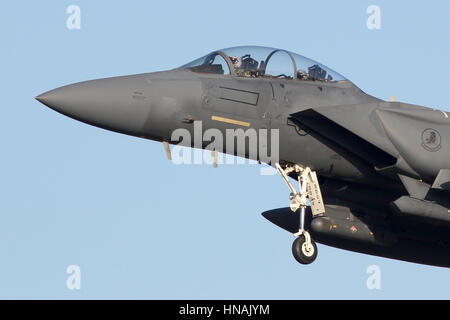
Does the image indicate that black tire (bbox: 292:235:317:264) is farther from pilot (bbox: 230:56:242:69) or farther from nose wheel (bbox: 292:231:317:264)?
pilot (bbox: 230:56:242:69)

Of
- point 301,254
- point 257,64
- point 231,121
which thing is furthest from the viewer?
point 257,64

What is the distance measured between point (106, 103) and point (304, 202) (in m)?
4.28

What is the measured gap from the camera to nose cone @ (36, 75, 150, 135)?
1941 centimetres

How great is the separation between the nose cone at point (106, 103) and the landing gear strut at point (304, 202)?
121 inches

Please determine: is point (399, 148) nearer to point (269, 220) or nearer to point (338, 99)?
point (338, 99)

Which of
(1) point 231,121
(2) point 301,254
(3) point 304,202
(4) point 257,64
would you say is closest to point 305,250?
(2) point 301,254

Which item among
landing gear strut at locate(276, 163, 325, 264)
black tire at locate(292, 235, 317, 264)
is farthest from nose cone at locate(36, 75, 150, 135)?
black tire at locate(292, 235, 317, 264)

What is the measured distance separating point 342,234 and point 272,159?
7.51 ft

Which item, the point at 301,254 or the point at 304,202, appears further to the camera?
the point at 304,202

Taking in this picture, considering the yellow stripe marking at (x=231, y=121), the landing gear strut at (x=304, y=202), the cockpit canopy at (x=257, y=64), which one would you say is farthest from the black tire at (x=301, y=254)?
the cockpit canopy at (x=257, y=64)

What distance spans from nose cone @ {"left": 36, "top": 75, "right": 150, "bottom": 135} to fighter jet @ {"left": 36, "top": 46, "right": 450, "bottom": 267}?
2 cm

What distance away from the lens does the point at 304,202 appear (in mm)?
21062

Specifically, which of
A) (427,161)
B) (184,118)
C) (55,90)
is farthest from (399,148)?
(55,90)

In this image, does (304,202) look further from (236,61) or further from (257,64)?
(236,61)
